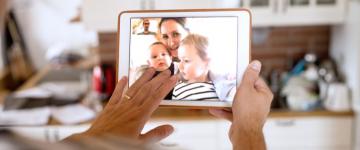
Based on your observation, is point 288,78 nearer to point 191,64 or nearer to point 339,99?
point 339,99

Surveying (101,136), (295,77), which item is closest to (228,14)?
(101,136)

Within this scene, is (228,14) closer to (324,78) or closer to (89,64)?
(324,78)

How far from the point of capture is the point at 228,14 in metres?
0.58

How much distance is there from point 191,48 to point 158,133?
137 mm

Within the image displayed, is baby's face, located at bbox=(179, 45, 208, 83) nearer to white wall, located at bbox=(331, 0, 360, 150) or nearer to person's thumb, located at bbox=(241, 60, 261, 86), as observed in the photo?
person's thumb, located at bbox=(241, 60, 261, 86)

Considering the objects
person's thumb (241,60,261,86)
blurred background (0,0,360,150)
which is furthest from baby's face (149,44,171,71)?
blurred background (0,0,360,150)

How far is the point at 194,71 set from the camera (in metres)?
0.58

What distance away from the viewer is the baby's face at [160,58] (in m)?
0.58

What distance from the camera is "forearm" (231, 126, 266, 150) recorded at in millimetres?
571

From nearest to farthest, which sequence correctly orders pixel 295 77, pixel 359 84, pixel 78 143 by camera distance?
pixel 78 143
pixel 359 84
pixel 295 77

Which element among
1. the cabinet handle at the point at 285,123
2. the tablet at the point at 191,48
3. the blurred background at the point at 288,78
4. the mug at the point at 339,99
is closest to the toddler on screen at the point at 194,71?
the tablet at the point at 191,48

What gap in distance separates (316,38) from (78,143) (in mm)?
1963

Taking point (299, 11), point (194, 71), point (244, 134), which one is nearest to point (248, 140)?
point (244, 134)

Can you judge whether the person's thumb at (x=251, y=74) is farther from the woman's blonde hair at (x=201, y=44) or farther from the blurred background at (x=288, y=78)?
the blurred background at (x=288, y=78)
